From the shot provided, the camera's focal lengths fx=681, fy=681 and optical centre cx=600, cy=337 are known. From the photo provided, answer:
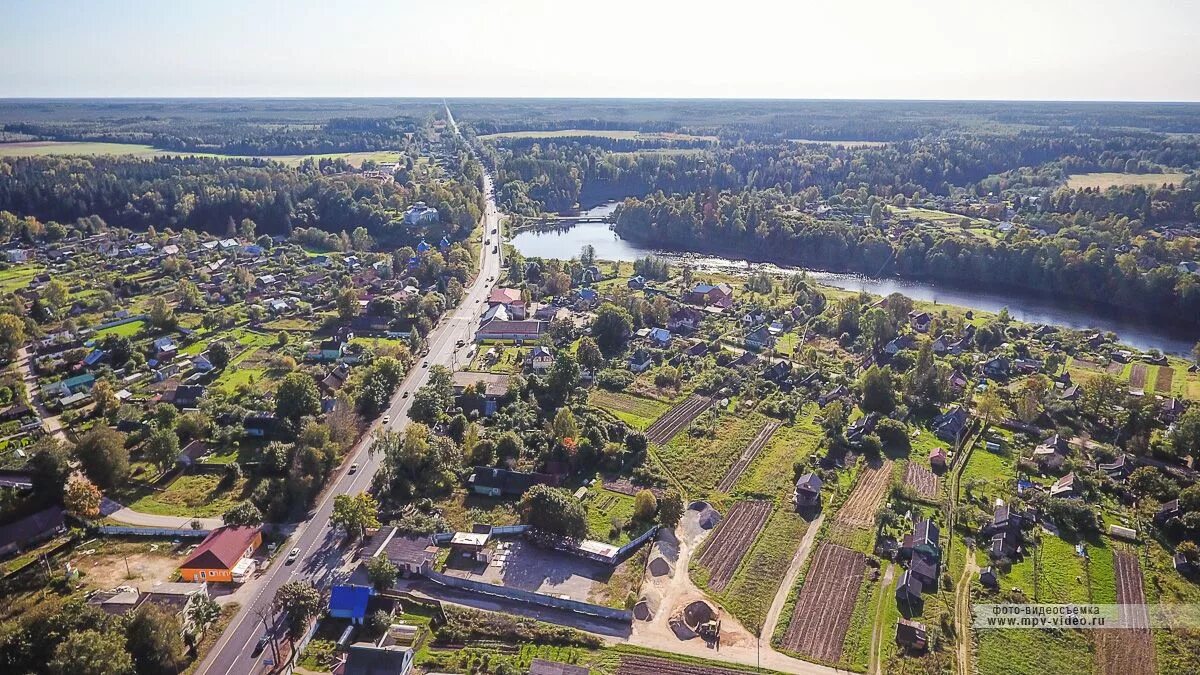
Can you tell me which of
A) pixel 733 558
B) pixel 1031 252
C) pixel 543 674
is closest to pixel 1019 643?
pixel 733 558

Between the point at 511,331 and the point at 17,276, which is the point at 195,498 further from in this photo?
the point at 17,276

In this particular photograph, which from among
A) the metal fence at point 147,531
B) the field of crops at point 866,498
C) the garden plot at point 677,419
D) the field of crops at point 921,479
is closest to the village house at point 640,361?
the garden plot at point 677,419

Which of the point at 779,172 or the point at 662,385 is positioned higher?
the point at 779,172

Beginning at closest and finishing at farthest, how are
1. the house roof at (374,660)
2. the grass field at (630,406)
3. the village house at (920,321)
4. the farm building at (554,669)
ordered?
the house roof at (374,660) → the farm building at (554,669) → the grass field at (630,406) → the village house at (920,321)

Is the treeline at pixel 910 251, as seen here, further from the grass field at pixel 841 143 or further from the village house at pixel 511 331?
the grass field at pixel 841 143

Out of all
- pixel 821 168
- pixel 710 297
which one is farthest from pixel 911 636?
pixel 821 168

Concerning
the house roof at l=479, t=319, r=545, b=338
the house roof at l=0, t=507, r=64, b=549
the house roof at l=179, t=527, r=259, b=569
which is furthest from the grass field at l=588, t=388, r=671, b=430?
the house roof at l=0, t=507, r=64, b=549

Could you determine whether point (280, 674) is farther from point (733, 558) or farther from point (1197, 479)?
point (1197, 479)
